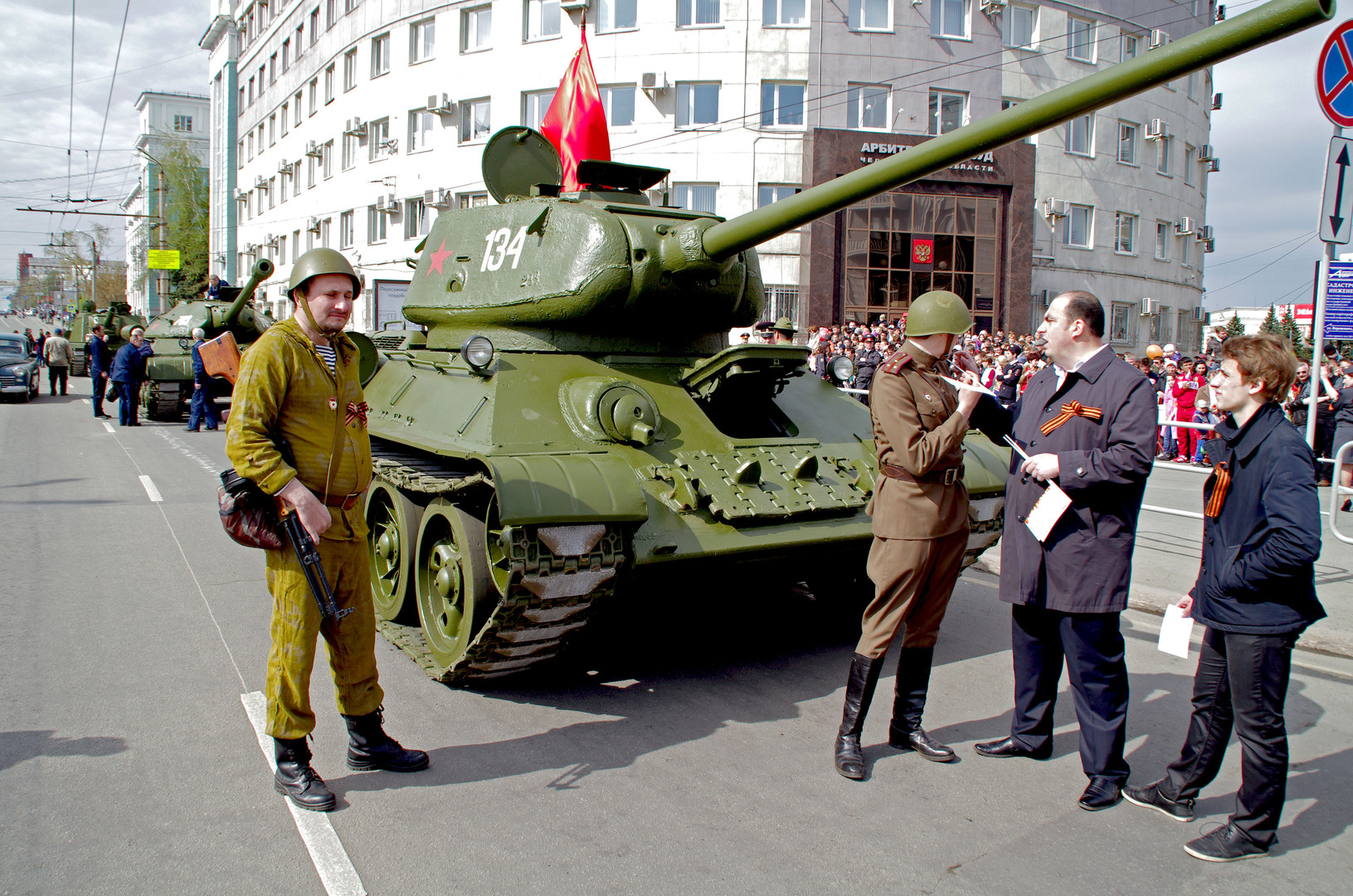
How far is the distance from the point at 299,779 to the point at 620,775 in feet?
4.21

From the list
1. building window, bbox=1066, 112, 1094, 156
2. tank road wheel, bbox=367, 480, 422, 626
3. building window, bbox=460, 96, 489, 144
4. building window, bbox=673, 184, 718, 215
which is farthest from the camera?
building window, bbox=460, 96, 489, 144

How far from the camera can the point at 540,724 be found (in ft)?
15.5

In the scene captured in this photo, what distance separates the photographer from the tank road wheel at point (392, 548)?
5.71 metres

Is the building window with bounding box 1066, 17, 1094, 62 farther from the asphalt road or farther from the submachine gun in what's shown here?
the submachine gun

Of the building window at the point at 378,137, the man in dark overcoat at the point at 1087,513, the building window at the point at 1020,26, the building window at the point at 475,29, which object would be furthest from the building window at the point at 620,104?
the man in dark overcoat at the point at 1087,513

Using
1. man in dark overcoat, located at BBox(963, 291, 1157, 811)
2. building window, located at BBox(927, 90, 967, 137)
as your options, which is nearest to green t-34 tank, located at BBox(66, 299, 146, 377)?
man in dark overcoat, located at BBox(963, 291, 1157, 811)

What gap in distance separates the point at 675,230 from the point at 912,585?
300cm

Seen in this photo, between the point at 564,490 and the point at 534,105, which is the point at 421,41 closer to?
the point at 534,105

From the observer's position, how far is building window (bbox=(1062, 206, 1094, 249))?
28.4 m

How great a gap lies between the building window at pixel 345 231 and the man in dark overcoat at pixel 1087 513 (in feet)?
110

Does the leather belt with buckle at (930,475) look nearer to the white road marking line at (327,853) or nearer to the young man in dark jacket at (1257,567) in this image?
the young man in dark jacket at (1257,567)

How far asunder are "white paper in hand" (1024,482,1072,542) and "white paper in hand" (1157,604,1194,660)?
0.54 m

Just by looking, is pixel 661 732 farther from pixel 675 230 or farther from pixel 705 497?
pixel 675 230

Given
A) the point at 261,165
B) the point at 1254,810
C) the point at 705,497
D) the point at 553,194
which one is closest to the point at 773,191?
the point at 553,194
